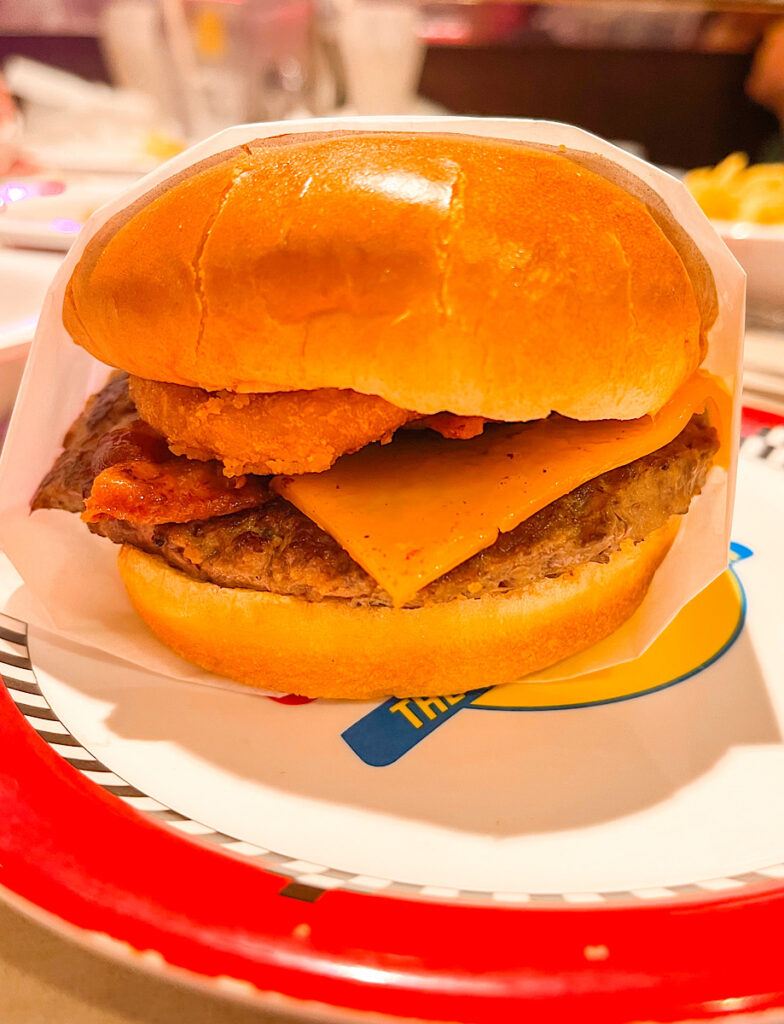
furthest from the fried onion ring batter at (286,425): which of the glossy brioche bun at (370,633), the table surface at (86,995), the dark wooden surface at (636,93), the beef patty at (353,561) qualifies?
the dark wooden surface at (636,93)

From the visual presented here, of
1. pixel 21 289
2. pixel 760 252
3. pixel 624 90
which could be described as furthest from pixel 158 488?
pixel 624 90

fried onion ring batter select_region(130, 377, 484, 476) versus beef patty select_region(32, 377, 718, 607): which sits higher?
fried onion ring batter select_region(130, 377, 484, 476)

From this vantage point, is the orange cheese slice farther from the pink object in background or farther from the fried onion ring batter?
the pink object in background

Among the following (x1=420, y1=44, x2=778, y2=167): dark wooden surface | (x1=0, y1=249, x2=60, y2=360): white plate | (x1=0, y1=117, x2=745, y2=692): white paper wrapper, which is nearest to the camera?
(x1=0, y1=117, x2=745, y2=692): white paper wrapper

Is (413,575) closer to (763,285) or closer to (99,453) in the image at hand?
(99,453)

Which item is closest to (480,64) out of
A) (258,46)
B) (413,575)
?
(258,46)

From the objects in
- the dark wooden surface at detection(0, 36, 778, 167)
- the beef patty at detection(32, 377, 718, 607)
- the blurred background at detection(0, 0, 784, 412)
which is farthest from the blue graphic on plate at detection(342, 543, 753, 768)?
the dark wooden surface at detection(0, 36, 778, 167)

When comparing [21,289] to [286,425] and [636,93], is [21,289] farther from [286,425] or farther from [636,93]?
[636,93]
